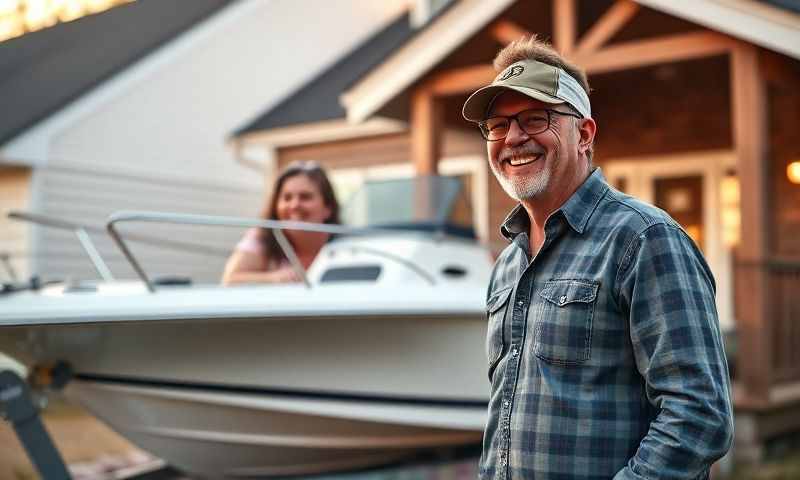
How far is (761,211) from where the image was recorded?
6051 millimetres

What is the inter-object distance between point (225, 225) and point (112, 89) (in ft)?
28.2

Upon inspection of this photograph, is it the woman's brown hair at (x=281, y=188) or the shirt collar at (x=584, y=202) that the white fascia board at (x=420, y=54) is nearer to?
the woman's brown hair at (x=281, y=188)

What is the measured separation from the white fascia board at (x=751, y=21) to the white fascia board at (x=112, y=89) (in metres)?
8.09

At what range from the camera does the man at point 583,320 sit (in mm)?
1527

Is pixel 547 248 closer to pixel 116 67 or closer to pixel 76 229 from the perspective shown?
pixel 76 229

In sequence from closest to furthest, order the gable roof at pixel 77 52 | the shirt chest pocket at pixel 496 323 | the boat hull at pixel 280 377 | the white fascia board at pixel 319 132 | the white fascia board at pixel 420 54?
the shirt chest pocket at pixel 496 323, the boat hull at pixel 280 377, the white fascia board at pixel 420 54, the white fascia board at pixel 319 132, the gable roof at pixel 77 52

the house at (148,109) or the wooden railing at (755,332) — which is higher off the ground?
the house at (148,109)

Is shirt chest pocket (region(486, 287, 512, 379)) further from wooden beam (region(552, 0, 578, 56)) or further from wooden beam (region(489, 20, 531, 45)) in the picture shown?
wooden beam (region(489, 20, 531, 45))

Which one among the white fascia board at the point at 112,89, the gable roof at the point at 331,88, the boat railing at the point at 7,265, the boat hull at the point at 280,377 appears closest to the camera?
the boat hull at the point at 280,377

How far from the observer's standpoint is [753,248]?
606 centimetres

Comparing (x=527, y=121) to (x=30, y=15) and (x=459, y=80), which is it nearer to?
(x=459, y=80)

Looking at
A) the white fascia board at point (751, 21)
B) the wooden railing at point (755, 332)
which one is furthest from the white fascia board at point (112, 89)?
the wooden railing at point (755, 332)

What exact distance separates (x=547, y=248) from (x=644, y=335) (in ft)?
0.96

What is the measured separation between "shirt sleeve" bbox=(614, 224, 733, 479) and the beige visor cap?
1.09 feet
